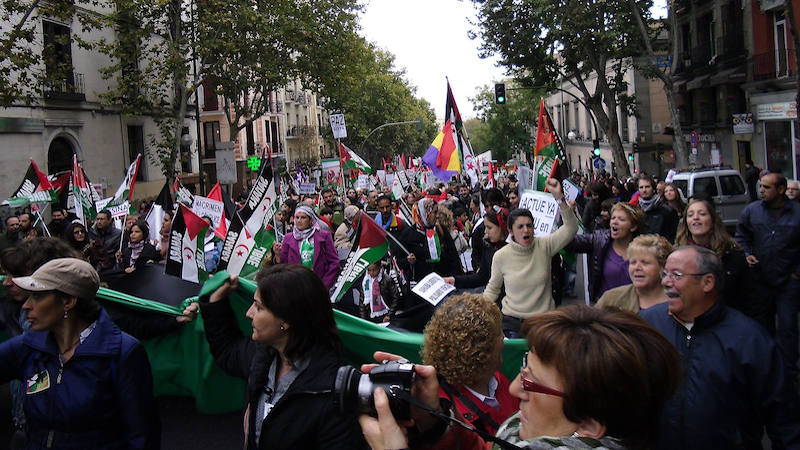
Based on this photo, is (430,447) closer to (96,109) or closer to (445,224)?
(445,224)

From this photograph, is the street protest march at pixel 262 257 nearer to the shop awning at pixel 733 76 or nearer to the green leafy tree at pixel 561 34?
the green leafy tree at pixel 561 34

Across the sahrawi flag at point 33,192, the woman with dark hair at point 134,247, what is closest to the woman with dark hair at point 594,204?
the woman with dark hair at point 134,247

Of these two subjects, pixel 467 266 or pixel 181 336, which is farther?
pixel 467 266

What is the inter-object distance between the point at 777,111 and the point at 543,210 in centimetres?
2137

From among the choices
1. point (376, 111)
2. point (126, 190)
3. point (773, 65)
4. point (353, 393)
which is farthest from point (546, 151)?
point (376, 111)

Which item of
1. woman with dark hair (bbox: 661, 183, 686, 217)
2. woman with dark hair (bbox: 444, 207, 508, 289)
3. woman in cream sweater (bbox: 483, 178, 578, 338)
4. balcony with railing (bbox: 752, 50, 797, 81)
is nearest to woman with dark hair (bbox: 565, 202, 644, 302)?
woman in cream sweater (bbox: 483, 178, 578, 338)

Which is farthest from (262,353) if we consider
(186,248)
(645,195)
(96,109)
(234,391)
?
(96,109)

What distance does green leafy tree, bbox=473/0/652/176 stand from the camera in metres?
23.2

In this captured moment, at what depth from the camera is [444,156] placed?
1209 centimetres

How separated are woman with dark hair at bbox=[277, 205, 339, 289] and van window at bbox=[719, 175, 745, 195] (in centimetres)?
1322

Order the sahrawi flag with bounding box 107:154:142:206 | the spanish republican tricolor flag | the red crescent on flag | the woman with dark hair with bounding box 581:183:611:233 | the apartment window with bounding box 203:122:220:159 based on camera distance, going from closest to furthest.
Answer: the red crescent on flag, the woman with dark hair with bounding box 581:183:611:233, the spanish republican tricolor flag, the sahrawi flag with bounding box 107:154:142:206, the apartment window with bounding box 203:122:220:159

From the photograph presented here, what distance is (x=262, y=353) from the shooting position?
2.98 metres

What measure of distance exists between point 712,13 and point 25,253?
31.7 metres

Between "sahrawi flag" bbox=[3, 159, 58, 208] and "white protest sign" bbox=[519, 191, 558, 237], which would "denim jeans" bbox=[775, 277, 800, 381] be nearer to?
"white protest sign" bbox=[519, 191, 558, 237]
